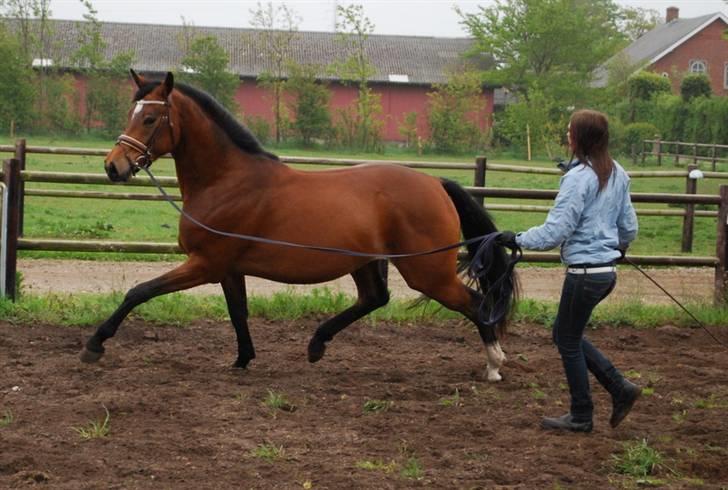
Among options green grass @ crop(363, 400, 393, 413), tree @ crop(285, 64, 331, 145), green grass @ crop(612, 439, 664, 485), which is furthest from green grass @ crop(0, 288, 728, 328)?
tree @ crop(285, 64, 331, 145)

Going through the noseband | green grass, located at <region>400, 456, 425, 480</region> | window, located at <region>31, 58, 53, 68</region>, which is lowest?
green grass, located at <region>400, 456, 425, 480</region>

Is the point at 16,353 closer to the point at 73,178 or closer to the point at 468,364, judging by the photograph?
the point at 73,178

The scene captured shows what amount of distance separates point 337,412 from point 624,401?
164 centimetres

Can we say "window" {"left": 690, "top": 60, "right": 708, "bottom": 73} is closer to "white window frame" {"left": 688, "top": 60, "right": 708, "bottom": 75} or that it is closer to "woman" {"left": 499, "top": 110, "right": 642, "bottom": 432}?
"white window frame" {"left": 688, "top": 60, "right": 708, "bottom": 75}

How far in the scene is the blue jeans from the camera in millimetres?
5215

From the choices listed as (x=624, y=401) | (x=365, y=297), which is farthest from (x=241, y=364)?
(x=624, y=401)

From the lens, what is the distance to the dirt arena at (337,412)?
14.9 ft

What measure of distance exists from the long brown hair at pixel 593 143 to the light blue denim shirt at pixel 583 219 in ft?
0.12

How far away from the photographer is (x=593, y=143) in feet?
16.8

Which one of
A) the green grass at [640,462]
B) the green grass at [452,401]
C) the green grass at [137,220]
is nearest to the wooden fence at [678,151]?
the green grass at [137,220]

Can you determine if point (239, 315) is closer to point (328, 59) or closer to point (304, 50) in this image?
point (328, 59)

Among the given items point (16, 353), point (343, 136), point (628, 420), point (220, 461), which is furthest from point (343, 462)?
point (343, 136)

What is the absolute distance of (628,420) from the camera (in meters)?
5.71

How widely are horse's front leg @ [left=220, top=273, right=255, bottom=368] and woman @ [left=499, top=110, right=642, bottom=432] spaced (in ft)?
7.69
